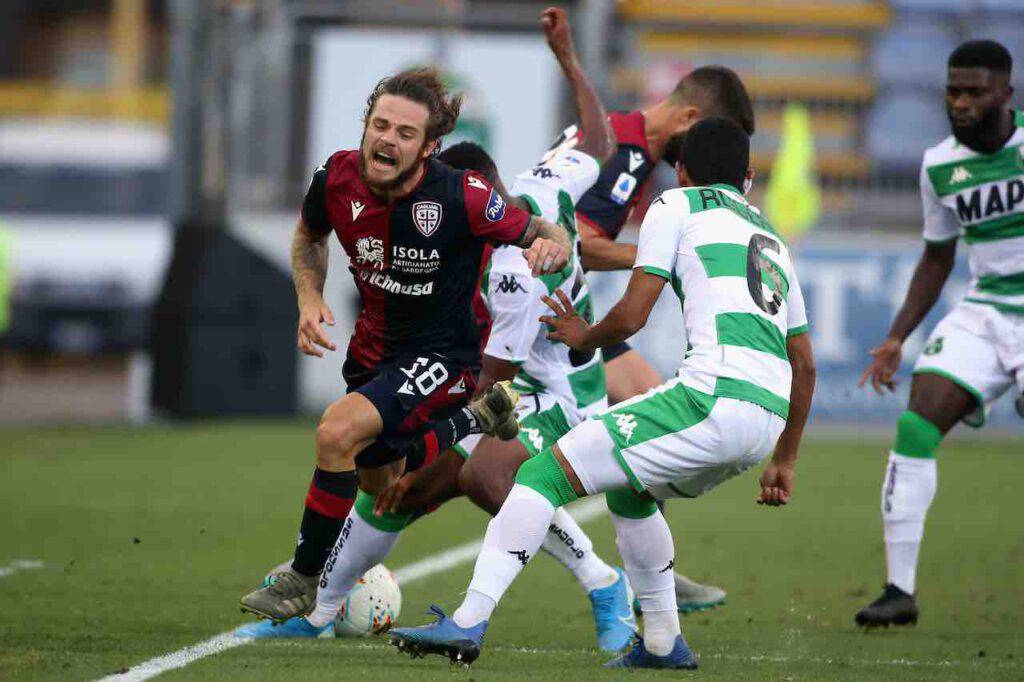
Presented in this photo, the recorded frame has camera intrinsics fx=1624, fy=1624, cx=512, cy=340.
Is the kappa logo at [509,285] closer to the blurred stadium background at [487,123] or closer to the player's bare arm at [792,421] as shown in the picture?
the player's bare arm at [792,421]

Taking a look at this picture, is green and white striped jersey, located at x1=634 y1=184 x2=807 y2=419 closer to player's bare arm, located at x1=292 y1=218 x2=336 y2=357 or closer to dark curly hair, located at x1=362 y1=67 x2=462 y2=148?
dark curly hair, located at x1=362 y1=67 x2=462 y2=148

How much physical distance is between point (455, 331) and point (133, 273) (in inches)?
1016

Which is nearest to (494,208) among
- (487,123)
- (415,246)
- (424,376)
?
(415,246)

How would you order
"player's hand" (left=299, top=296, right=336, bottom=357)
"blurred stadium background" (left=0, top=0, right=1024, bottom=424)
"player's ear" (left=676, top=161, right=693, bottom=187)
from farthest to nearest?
"blurred stadium background" (left=0, top=0, right=1024, bottom=424)
"player's hand" (left=299, top=296, right=336, bottom=357)
"player's ear" (left=676, top=161, right=693, bottom=187)

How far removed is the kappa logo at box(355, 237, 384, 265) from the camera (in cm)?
574

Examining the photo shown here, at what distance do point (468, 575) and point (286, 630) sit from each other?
1819 millimetres

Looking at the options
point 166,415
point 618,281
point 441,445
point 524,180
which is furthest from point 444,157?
point 166,415

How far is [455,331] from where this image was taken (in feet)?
19.6

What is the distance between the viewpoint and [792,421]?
5.28 m

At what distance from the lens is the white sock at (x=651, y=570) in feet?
17.1

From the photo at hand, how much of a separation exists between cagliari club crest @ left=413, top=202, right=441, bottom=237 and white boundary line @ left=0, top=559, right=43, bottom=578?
112 inches

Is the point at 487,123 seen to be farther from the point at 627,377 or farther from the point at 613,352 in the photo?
the point at 627,377

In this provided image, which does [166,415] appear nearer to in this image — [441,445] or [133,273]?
[441,445]

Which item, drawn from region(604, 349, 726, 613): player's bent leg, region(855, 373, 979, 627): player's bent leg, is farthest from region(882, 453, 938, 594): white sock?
region(604, 349, 726, 613): player's bent leg
